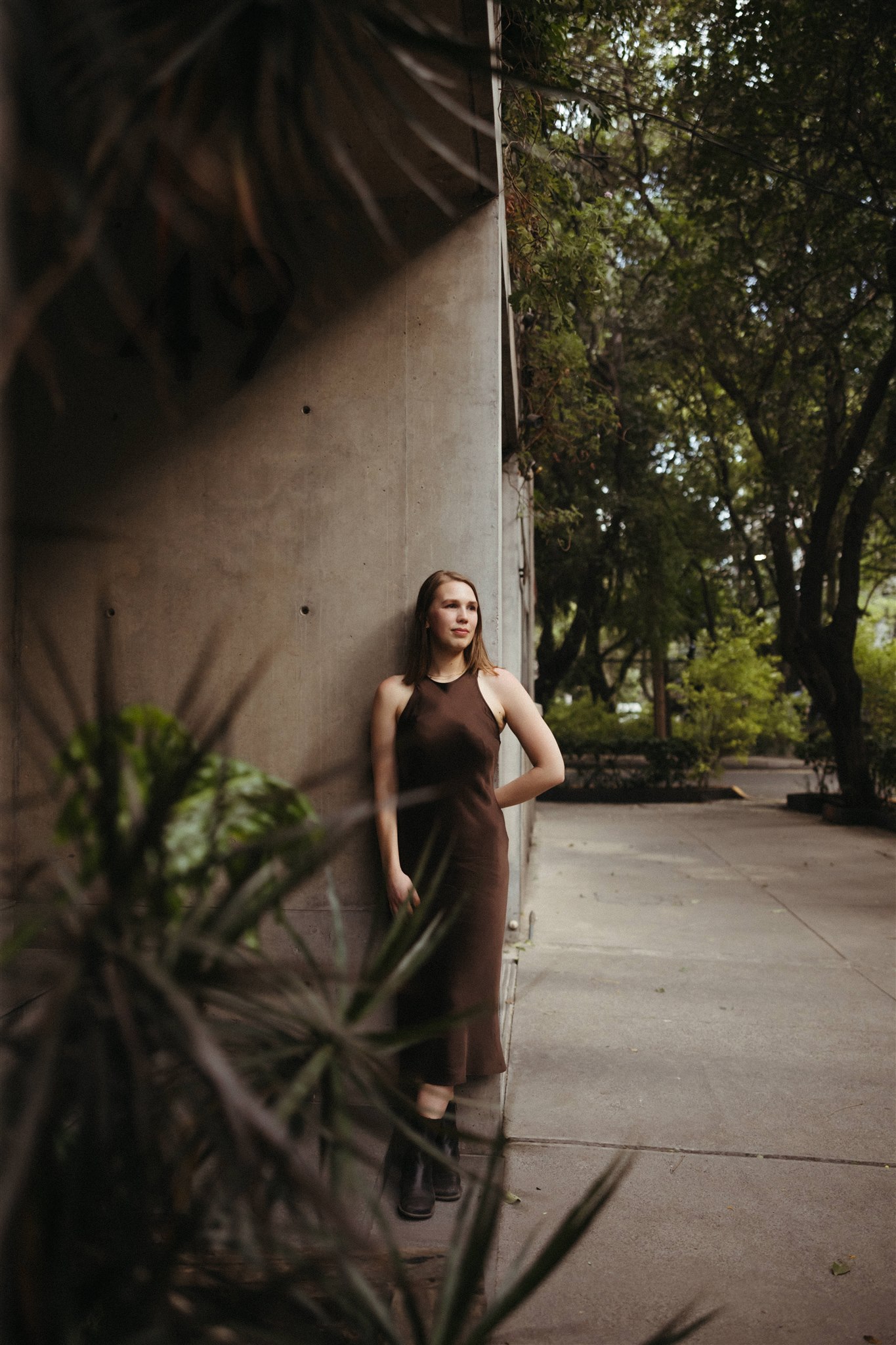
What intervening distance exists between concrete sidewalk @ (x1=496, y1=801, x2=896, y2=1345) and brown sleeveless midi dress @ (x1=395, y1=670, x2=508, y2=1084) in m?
0.52

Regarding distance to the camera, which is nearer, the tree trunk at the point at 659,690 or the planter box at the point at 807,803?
the planter box at the point at 807,803

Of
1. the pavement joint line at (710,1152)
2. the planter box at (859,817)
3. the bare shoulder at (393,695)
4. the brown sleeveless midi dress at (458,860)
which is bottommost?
the pavement joint line at (710,1152)

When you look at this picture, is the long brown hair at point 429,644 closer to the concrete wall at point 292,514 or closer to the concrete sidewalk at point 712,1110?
the concrete wall at point 292,514

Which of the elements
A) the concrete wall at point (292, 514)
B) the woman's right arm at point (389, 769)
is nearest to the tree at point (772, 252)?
the concrete wall at point (292, 514)

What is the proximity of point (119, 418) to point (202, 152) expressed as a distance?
3054 mm

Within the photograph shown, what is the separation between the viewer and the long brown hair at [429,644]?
362 cm

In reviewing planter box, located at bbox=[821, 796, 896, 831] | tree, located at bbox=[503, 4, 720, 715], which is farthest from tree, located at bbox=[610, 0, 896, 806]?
tree, located at bbox=[503, 4, 720, 715]

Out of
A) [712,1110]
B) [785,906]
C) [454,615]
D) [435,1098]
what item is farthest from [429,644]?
[785,906]

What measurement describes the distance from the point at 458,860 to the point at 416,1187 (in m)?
1.01

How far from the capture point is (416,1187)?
128 inches

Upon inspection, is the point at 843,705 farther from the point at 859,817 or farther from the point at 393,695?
the point at 393,695

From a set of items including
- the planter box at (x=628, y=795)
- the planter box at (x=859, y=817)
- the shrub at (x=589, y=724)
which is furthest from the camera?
the shrub at (x=589, y=724)

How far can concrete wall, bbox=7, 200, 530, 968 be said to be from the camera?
13.1ft

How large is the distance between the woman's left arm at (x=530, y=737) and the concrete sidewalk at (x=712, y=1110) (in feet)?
3.92
